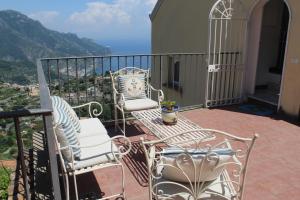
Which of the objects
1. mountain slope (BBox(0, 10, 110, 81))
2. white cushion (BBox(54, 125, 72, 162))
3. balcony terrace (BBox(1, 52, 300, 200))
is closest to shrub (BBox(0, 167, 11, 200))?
balcony terrace (BBox(1, 52, 300, 200))

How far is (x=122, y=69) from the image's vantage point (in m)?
4.93

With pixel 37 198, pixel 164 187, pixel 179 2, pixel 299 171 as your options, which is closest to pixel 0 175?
pixel 37 198

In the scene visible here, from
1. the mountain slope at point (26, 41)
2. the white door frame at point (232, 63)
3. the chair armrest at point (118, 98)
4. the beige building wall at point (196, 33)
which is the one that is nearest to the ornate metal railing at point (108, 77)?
the chair armrest at point (118, 98)

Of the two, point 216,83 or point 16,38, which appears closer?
point 216,83

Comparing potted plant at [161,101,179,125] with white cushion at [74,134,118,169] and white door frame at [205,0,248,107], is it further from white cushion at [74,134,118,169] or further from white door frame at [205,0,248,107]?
white door frame at [205,0,248,107]

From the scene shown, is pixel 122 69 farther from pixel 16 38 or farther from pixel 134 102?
pixel 16 38

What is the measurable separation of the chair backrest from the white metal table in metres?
0.69

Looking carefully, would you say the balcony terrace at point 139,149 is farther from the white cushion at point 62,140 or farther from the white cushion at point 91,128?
the white cushion at point 91,128

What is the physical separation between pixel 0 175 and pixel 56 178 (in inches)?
81.7

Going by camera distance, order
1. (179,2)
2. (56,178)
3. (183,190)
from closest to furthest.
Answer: (56,178)
(183,190)
(179,2)

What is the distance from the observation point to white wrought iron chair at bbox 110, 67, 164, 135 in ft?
15.0

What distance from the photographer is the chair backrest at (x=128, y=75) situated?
15.6 feet

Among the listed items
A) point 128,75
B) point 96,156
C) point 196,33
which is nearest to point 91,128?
point 96,156

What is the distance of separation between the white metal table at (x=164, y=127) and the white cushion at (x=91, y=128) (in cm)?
62
